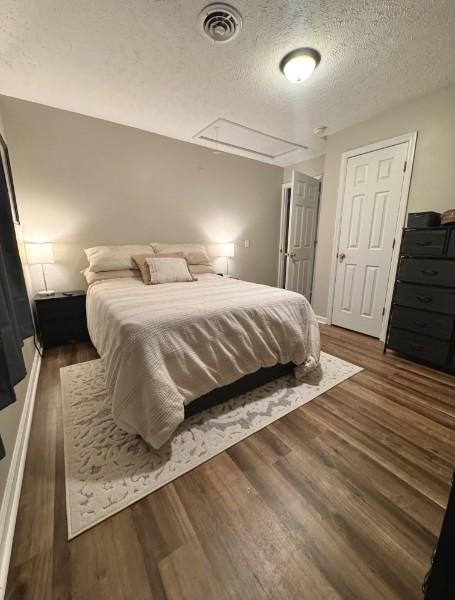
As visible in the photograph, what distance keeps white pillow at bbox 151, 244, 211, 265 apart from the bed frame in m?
1.86

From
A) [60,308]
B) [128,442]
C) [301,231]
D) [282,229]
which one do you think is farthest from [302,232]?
[128,442]

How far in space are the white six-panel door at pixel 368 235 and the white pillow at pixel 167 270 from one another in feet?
6.68

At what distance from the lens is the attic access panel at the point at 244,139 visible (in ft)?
9.89

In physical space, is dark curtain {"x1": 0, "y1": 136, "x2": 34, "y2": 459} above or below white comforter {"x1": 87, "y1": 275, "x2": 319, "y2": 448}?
above

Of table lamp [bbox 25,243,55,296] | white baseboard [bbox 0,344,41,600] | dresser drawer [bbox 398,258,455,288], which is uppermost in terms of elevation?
table lamp [bbox 25,243,55,296]

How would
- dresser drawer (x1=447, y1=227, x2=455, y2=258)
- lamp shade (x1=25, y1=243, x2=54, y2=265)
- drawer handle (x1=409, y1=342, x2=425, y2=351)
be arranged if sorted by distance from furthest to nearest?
lamp shade (x1=25, y1=243, x2=54, y2=265) → drawer handle (x1=409, y1=342, x2=425, y2=351) → dresser drawer (x1=447, y1=227, x2=455, y2=258)

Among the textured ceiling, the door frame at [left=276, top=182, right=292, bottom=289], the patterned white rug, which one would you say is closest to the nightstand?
the patterned white rug

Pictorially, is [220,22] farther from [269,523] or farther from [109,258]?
[269,523]

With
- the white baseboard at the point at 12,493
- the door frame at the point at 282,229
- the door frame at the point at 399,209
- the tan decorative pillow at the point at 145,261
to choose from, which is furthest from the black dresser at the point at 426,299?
the white baseboard at the point at 12,493

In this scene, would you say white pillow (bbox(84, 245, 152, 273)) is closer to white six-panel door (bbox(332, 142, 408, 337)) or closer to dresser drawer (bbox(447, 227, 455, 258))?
white six-panel door (bbox(332, 142, 408, 337))

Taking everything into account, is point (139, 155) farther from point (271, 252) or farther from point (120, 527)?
point (120, 527)

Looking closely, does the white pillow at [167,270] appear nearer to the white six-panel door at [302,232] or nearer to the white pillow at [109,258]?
the white pillow at [109,258]

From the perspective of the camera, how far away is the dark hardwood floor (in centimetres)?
83

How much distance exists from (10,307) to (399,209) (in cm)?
331
